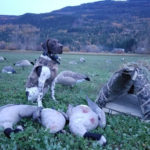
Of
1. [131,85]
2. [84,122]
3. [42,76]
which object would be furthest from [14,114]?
[131,85]

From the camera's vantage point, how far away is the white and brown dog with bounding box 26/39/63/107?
18.7ft

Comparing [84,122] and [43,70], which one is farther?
[43,70]

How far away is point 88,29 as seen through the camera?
4575 cm

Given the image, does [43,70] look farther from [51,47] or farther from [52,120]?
[52,120]

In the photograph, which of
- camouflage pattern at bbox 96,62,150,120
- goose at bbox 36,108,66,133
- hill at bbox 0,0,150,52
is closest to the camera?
goose at bbox 36,108,66,133

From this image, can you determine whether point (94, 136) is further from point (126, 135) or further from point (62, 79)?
point (62, 79)

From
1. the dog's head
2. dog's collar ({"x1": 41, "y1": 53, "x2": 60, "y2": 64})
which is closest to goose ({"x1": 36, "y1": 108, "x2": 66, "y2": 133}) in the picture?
dog's collar ({"x1": 41, "y1": 53, "x2": 60, "y2": 64})

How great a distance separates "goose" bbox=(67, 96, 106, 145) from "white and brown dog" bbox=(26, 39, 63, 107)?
56.4 inches

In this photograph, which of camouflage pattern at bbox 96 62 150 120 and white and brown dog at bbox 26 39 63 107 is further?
white and brown dog at bbox 26 39 63 107

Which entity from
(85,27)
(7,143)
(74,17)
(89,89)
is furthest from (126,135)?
(74,17)

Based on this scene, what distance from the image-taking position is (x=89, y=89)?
26.6 ft

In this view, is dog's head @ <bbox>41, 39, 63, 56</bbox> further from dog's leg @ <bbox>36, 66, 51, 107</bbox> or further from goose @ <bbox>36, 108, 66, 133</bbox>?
goose @ <bbox>36, 108, 66, 133</bbox>

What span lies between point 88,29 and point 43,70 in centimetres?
4112

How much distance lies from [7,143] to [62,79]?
4408 mm
